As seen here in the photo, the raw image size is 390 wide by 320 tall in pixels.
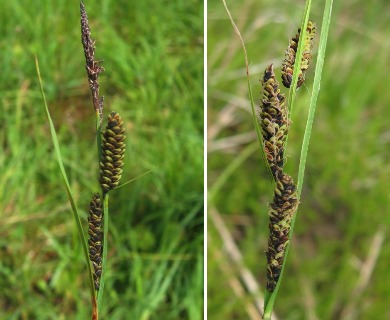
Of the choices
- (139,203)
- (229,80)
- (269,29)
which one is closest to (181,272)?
(139,203)

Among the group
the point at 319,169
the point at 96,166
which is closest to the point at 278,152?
the point at 96,166

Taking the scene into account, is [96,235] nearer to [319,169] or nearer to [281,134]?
[281,134]

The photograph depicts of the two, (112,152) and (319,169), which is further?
(319,169)

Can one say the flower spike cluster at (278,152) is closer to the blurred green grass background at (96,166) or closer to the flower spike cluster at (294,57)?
the flower spike cluster at (294,57)

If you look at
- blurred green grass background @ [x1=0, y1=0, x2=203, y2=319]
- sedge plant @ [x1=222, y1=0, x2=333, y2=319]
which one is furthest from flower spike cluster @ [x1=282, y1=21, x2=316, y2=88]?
blurred green grass background @ [x1=0, y1=0, x2=203, y2=319]

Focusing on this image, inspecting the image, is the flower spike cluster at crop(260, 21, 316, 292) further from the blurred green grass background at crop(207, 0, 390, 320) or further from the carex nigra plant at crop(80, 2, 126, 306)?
the blurred green grass background at crop(207, 0, 390, 320)

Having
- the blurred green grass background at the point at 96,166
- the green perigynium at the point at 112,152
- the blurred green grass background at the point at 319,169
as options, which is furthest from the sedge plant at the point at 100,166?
the blurred green grass background at the point at 319,169

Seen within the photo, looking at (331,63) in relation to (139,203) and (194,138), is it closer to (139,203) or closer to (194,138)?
(194,138)
